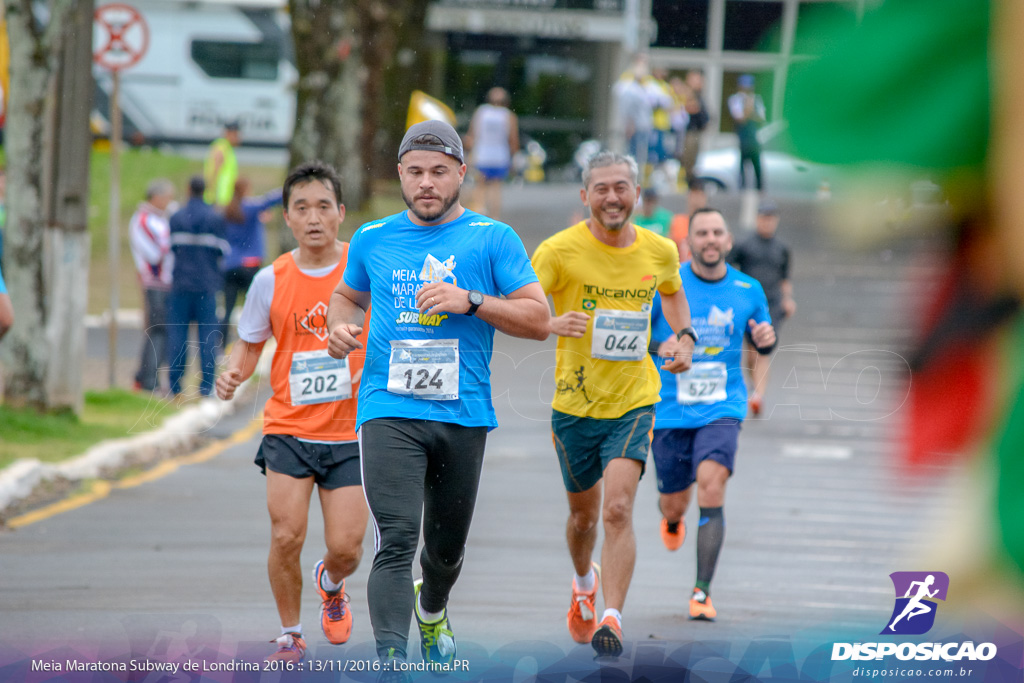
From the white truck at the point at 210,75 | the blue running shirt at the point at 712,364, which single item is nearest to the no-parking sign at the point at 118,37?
the blue running shirt at the point at 712,364

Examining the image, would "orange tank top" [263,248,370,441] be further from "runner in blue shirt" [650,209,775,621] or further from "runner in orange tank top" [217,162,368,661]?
"runner in blue shirt" [650,209,775,621]

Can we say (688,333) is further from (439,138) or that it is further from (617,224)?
(439,138)

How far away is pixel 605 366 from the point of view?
5906 mm

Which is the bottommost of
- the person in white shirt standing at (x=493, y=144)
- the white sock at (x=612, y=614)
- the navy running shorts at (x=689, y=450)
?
the white sock at (x=612, y=614)

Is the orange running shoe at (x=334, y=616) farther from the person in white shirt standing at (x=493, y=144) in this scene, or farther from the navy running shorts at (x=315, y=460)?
the person in white shirt standing at (x=493, y=144)

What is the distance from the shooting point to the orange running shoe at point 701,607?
21.1 feet

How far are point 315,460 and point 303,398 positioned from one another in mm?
261

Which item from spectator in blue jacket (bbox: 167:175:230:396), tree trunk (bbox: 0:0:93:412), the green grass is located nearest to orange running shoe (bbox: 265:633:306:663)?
the green grass

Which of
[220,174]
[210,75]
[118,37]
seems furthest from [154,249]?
[210,75]

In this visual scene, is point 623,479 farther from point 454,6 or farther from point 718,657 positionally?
point 454,6

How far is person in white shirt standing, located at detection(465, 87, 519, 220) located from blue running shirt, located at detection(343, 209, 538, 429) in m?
1.11

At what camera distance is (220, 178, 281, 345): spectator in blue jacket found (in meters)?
8.98

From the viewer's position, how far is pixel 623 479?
18.9 ft

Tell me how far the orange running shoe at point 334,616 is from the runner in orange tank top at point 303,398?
0.12m
